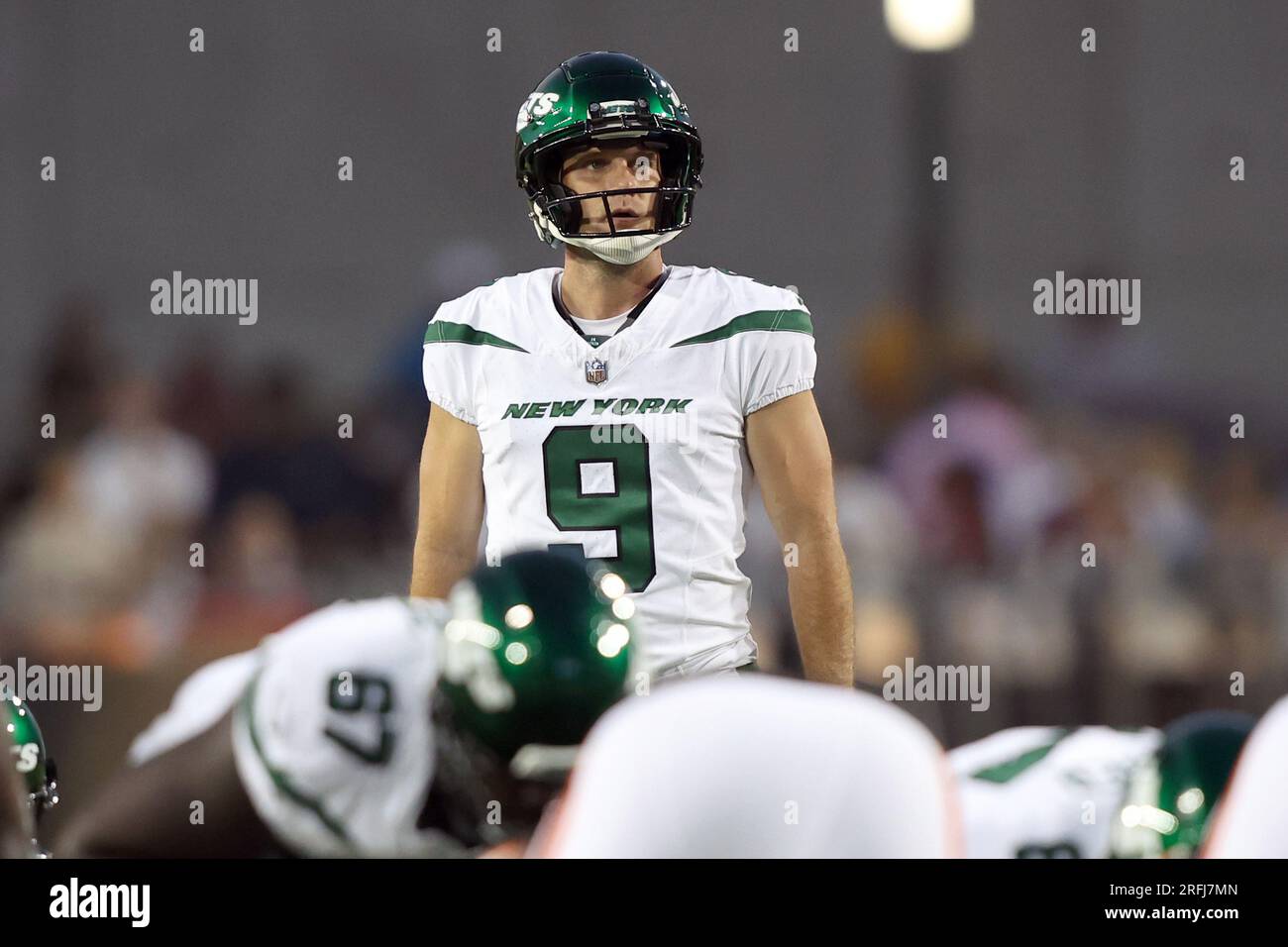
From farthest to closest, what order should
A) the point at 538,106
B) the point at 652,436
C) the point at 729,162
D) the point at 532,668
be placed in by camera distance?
the point at 729,162
the point at 538,106
the point at 652,436
the point at 532,668

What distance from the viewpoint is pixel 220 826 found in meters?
2.15

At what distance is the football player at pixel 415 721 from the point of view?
6.60ft

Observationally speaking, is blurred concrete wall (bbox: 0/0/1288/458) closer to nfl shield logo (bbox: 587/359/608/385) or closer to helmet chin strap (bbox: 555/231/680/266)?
helmet chin strap (bbox: 555/231/680/266)

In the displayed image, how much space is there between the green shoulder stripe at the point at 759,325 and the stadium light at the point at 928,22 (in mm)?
3129

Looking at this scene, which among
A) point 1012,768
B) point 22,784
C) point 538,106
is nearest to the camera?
point 1012,768

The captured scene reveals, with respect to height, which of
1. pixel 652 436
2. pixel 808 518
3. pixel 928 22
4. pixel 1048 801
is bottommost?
pixel 1048 801

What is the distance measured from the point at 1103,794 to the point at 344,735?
3.49 feet

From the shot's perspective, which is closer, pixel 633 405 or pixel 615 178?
pixel 633 405

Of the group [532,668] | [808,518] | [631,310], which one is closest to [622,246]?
[631,310]

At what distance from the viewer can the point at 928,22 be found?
217 inches

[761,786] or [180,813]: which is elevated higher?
[761,786]

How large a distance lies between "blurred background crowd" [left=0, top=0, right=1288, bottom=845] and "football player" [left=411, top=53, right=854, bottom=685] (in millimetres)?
1951

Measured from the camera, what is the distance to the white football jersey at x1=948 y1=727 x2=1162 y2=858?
2.23 metres

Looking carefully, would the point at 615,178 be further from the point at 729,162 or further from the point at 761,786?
the point at 729,162
